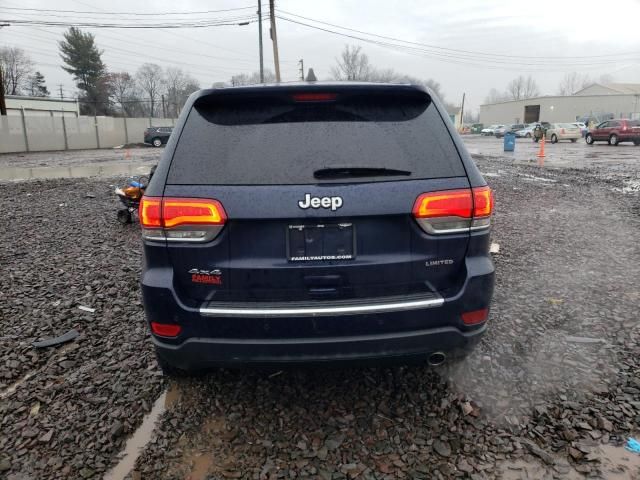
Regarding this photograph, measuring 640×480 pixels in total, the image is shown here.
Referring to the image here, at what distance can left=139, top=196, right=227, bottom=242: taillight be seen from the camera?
2125 millimetres

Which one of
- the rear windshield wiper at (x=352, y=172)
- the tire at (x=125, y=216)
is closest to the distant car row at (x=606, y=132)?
the tire at (x=125, y=216)

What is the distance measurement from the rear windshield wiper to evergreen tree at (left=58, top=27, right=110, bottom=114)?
73382 millimetres

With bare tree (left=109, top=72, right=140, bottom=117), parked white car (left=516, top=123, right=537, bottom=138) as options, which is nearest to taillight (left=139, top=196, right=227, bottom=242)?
parked white car (left=516, top=123, right=537, bottom=138)

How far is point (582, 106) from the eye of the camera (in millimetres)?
70188

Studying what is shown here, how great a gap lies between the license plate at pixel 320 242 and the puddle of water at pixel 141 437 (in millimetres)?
1339

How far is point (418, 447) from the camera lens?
2.37 m

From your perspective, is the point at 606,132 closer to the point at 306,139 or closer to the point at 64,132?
the point at 306,139

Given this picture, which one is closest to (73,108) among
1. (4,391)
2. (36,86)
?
(36,86)

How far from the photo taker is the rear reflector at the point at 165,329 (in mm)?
2240

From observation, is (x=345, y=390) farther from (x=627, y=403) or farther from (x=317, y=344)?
(x=627, y=403)

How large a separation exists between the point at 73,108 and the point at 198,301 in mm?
66810

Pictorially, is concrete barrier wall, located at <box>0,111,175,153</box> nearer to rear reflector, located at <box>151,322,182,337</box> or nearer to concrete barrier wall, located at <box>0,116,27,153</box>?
concrete barrier wall, located at <box>0,116,27,153</box>

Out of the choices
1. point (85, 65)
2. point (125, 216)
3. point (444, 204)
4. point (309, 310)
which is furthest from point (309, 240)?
Answer: point (85, 65)

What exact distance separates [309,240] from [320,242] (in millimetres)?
54
